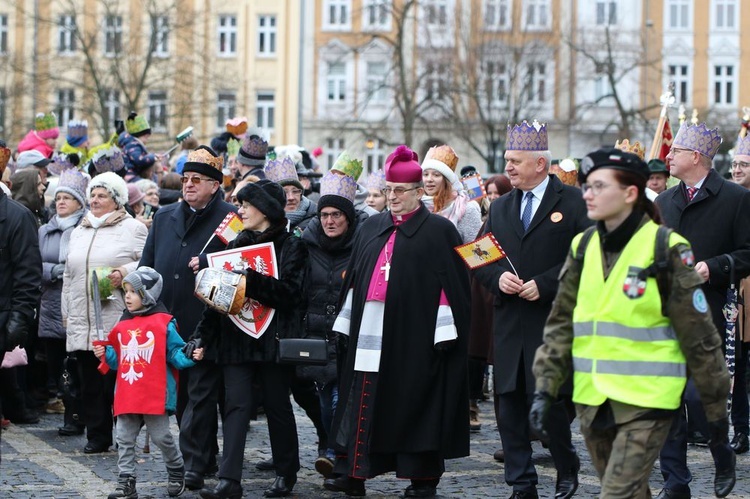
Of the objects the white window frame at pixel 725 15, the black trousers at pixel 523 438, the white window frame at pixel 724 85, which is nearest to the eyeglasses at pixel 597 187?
the black trousers at pixel 523 438

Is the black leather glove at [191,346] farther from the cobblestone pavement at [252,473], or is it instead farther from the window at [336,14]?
the window at [336,14]

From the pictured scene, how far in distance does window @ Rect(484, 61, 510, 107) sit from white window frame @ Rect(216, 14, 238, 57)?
1130 centimetres

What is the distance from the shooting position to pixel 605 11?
54.1 m

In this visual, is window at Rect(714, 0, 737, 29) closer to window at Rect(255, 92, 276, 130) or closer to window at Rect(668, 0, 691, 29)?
window at Rect(668, 0, 691, 29)

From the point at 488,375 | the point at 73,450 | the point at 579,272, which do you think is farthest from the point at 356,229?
the point at 488,375

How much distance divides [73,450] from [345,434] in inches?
112

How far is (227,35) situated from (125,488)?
160ft

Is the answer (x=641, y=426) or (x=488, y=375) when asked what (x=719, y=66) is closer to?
(x=488, y=375)

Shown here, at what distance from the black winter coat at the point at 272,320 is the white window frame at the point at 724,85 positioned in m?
48.5

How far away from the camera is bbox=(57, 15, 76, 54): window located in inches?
1796

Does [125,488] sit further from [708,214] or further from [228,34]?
[228,34]

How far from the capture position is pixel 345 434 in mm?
8961

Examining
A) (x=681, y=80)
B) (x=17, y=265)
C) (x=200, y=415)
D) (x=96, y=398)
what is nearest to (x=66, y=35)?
(x=681, y=80)

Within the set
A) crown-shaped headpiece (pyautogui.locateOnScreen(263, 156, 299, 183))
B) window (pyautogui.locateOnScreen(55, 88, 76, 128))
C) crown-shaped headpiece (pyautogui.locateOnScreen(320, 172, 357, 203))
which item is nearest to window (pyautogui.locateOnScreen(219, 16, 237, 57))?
window (pyautogui.locateOnScreen(55, 88, 76, 128))
